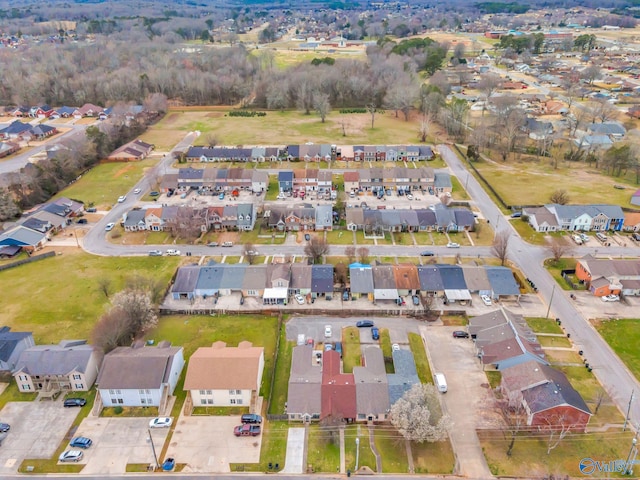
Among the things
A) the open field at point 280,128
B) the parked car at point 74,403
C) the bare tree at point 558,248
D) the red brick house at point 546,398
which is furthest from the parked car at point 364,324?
the open field at point 280,128

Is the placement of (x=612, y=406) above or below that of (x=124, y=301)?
below

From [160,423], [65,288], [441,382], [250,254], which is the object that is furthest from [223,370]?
[65,288]

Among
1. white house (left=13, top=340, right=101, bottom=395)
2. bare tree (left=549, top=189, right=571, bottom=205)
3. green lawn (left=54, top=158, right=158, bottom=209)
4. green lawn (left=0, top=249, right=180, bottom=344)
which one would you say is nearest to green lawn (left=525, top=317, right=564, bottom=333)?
bare tree (left=549, top=189, right=571, bottom=205)

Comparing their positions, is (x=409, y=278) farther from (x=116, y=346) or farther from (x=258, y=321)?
(x=116, y=346)

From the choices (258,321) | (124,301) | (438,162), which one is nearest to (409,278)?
Answer: (258,321)

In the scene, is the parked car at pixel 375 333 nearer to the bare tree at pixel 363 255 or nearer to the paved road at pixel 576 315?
the bare tree at pixel 363 255

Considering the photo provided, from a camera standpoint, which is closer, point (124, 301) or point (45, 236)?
point (124, 301)
